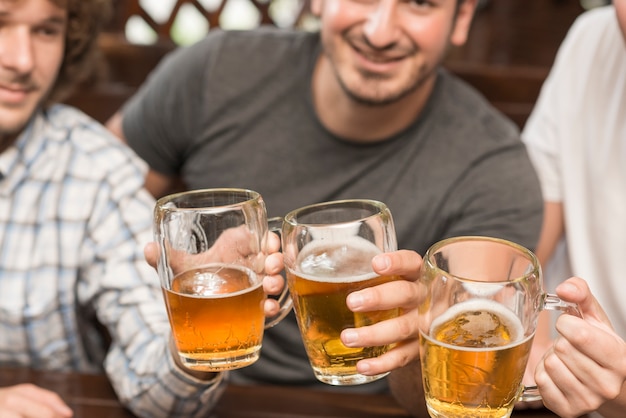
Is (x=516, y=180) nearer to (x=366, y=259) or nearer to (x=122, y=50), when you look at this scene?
(x=366, y=259)

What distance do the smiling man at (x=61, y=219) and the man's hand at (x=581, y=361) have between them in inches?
27.9

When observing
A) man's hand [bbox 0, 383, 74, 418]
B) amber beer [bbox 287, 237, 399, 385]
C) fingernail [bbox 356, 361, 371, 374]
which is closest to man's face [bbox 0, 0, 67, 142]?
man's hand [bbox 0, 383, 74, 418]

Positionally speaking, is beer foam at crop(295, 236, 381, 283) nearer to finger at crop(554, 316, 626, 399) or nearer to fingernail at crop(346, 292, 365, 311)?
fingernail at crop(346, 292, 365, 311)

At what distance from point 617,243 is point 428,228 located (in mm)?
389

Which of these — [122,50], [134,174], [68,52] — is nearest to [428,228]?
[134,174]

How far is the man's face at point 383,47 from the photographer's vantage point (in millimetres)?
1674

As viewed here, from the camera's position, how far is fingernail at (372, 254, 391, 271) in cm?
93

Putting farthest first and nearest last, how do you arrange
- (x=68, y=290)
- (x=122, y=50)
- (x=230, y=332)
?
(x=122, y=50) < (x=68, y=290) < (x=230, y=332)

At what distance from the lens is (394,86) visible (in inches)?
66.2

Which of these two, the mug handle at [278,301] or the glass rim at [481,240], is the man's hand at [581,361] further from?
the mug handle at [278,301]

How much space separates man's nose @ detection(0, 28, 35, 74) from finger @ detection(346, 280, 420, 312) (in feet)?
2.75

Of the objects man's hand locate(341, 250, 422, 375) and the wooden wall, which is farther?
the wooden wall

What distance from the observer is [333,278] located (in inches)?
37.4

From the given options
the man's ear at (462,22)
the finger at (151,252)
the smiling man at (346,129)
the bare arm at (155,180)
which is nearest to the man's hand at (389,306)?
the finger at (151,252)
